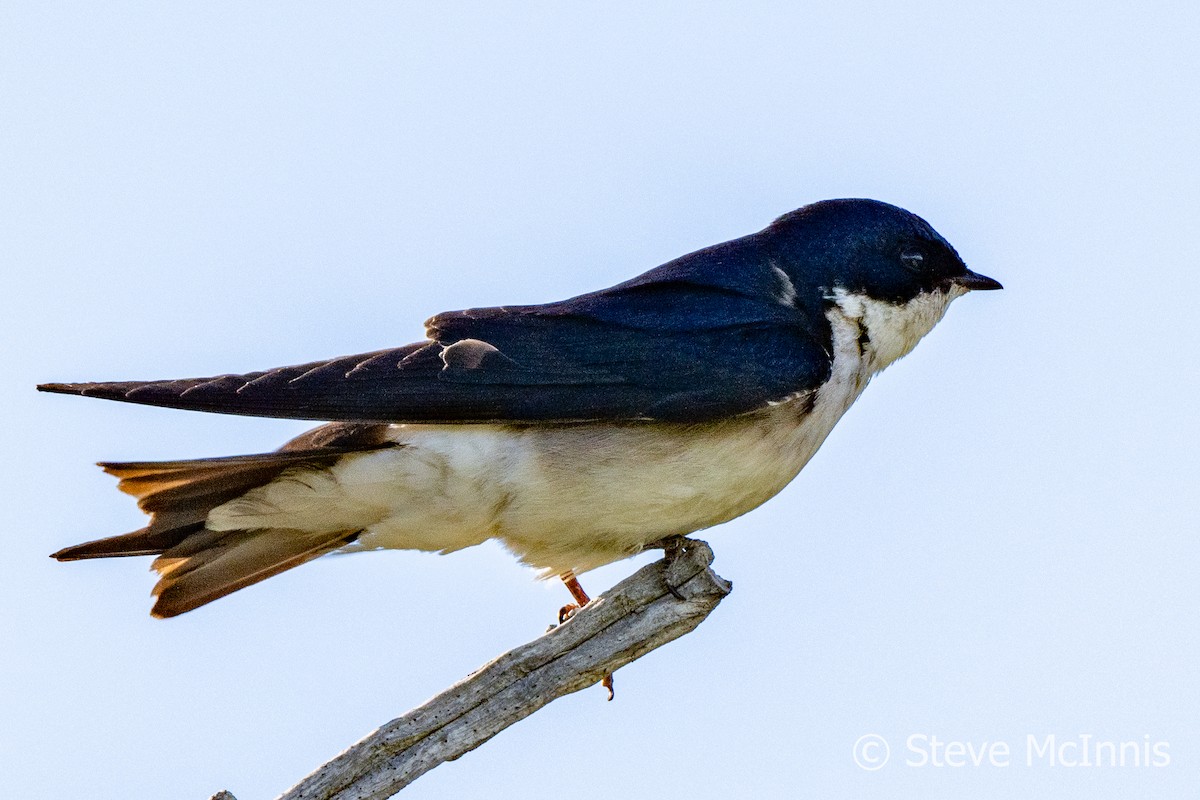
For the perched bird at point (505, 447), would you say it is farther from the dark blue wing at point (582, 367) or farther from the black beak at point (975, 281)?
the black beak at point (975, 281)

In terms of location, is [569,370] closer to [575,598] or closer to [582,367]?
[582,367]

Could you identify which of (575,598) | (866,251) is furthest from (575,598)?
(866,251)

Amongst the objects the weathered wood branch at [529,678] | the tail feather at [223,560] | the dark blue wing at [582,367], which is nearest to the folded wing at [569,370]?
the dark blue wing at [582,367]

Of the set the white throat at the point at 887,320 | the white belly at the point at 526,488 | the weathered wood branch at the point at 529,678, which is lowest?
the weathered wood branch at the point at 529,678

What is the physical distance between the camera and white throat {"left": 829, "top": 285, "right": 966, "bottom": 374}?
730 centimetres

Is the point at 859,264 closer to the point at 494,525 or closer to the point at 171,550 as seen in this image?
the point at 494,525

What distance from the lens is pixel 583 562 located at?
6605mm

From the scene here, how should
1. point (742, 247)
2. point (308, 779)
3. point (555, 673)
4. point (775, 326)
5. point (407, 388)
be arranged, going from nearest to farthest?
point (308, 779), point (555, 673), point (407, 388), point (775, 326), point (742, 247)

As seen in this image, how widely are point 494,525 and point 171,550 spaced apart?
1.28 meters

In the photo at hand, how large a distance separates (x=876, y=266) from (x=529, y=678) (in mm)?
2886

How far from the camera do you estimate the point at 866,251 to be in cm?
745

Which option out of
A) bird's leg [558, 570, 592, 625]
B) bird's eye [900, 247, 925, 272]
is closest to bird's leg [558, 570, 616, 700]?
bird's leg [558, 570, 592, 625]

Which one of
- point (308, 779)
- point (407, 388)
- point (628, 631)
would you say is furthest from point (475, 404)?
point (308, 779)

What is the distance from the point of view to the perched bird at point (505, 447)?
6.18 metres
